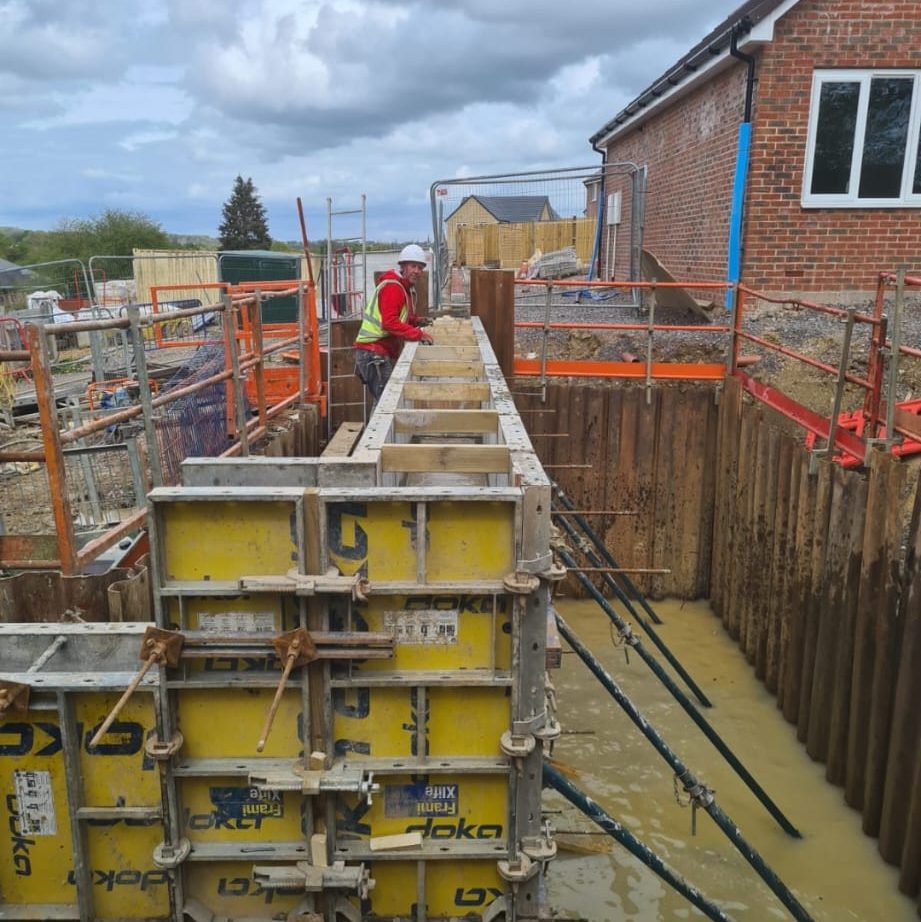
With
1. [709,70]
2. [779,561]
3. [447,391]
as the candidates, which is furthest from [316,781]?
[709,70]

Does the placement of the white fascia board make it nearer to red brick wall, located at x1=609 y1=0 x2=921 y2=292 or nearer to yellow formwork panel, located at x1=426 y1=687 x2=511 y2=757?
red brick wall, located at x1=609 y1=0 x2=921 y2=292

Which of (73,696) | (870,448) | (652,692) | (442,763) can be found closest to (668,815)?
(652,692)

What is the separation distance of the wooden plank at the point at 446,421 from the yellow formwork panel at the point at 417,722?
195 cm

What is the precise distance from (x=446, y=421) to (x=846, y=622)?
363cm

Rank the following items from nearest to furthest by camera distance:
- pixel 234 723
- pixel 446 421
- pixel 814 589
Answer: pixel 234 723 → pixel 446 421 → pixel 814 589

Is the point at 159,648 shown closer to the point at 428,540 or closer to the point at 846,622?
the point at 428,540

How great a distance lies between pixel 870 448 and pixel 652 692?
3.43m

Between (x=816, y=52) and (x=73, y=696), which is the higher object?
(x=816, y=52)

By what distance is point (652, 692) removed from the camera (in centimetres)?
844

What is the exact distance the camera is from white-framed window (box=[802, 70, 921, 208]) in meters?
12.2

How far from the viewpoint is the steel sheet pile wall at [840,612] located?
5.39 meters

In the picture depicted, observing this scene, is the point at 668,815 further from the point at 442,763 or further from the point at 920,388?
the point at 920,388

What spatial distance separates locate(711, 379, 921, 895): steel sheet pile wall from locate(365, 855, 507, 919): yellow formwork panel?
123 inches

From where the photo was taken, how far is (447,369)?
712 cm
